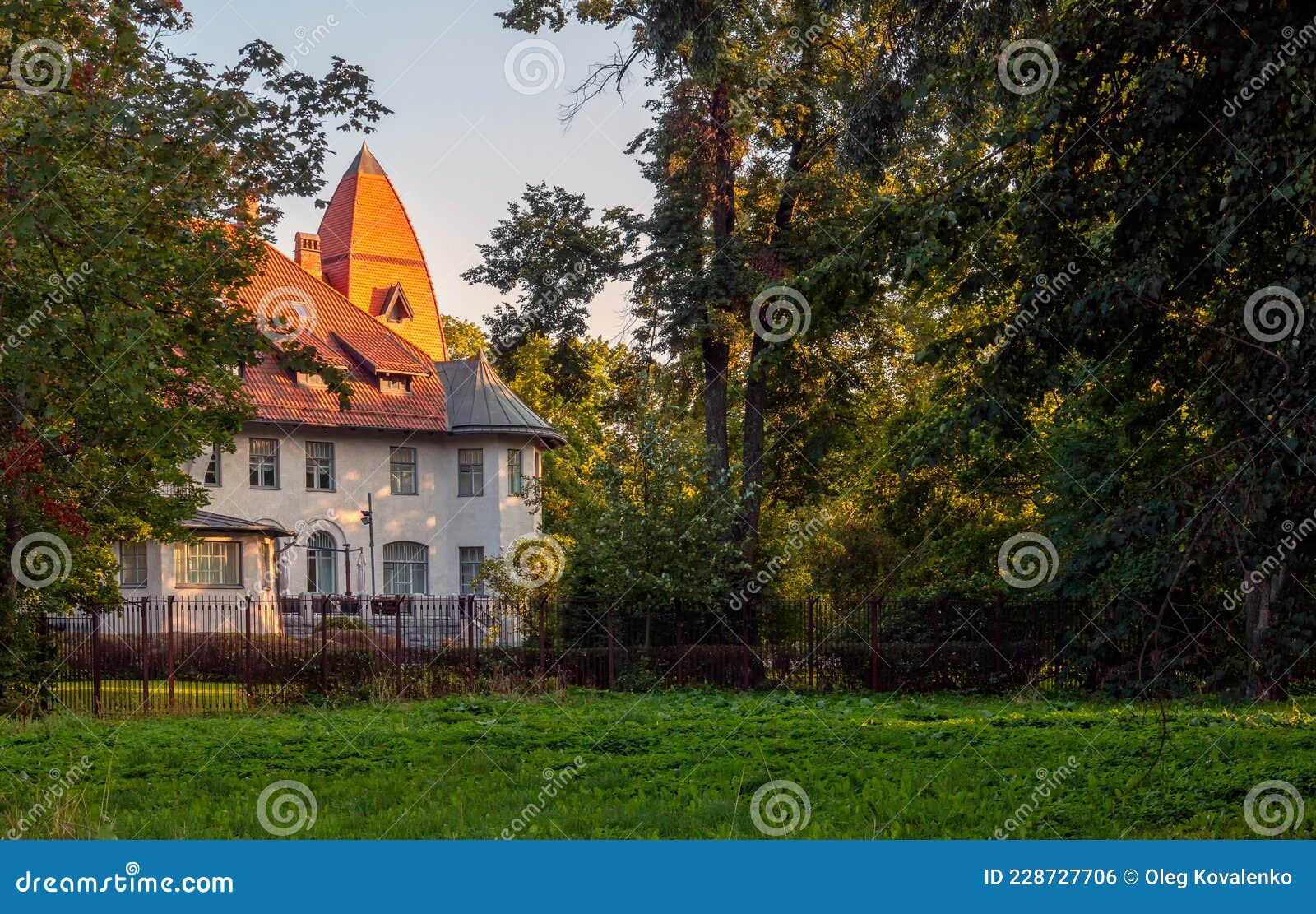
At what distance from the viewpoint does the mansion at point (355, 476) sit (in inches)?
1606

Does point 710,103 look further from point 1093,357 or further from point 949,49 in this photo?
point 1093,357

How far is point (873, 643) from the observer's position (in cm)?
2734

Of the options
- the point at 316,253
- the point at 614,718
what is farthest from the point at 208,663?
the point at 316,253

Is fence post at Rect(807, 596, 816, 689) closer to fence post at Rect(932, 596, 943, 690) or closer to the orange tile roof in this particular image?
fence post at Rect(932, 596, 943, 690)

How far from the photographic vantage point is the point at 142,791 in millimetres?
12273

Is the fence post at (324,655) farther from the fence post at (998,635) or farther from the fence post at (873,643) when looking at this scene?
the fence post at (998,635)

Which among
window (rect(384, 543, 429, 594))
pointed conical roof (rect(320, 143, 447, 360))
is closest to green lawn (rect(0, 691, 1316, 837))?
window (rect(384, 543, 429, 594))

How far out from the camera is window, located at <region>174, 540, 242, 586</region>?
39.9 metres

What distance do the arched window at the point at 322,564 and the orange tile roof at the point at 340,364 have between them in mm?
3730

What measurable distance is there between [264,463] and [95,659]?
19810 mm

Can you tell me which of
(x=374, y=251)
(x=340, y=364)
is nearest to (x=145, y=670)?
(x=340, y=364)

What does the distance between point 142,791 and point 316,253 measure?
44153mm

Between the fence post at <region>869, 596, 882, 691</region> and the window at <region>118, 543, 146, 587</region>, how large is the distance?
22.5 meters

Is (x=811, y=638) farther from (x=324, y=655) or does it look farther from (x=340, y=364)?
(x=340, y=364)
